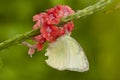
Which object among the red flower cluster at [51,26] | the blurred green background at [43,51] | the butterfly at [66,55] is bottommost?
the butterfly at [66,55]

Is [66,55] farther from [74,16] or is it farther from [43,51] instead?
[43,51]

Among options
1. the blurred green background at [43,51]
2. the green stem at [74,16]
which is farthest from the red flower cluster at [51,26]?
the blurred green background at [43,51]

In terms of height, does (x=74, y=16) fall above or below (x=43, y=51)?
below

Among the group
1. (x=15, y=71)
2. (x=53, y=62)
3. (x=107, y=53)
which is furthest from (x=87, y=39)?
(x=53, y=62)

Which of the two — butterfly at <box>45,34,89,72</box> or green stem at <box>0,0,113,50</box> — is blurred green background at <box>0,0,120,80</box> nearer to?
butterfly at <box>45,34,89,72</box>

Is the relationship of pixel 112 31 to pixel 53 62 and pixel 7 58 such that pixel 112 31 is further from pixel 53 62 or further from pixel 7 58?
pixel 53 62

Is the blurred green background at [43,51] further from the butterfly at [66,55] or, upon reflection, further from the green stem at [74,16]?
the green stem at [74,16]

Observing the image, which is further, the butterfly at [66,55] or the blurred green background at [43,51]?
the blurred green background at [43,51]

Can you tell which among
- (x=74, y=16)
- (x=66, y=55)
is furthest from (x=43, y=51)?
(x=74, y=16)
